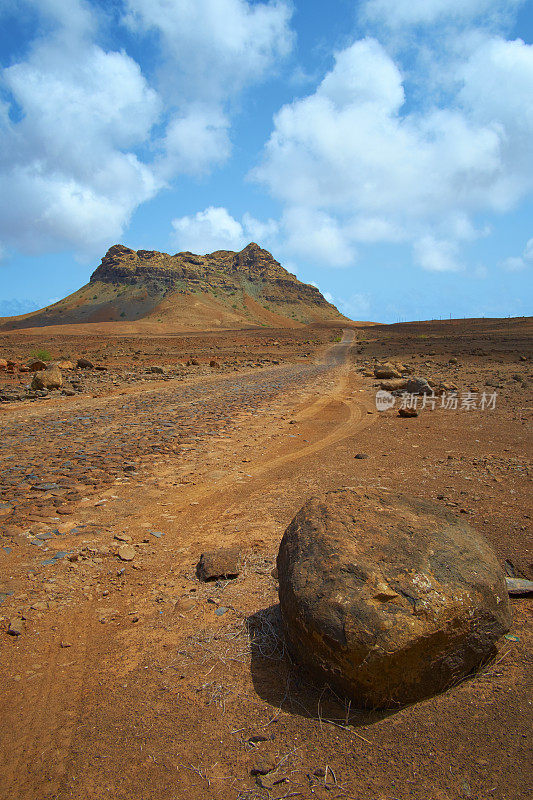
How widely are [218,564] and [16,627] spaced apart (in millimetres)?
1710

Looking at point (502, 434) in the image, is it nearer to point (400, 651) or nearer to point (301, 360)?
point (400, 651)

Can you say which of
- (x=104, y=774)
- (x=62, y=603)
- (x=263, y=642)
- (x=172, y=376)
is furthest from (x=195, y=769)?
(x=172, y=376)

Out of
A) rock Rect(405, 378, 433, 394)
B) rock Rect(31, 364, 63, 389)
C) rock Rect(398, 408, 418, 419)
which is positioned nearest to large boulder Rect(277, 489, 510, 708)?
rock Rect(398, 408, 418, 419)

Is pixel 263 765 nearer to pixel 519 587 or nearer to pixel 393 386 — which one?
pixel 519 587

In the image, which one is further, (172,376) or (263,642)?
(172,376)

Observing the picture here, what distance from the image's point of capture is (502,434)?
9.23 meters

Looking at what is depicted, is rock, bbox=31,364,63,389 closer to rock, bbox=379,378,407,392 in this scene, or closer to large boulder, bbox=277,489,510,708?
rock, bbox=379,378,407,392

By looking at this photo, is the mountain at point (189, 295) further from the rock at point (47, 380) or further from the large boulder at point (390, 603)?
the large boulder at point (390, 603)

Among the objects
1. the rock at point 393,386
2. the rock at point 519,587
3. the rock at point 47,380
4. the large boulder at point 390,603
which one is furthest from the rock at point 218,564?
the rock at point 47,380

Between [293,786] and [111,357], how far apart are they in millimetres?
27861

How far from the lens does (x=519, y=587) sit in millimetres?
3857

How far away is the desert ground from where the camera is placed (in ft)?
7.80

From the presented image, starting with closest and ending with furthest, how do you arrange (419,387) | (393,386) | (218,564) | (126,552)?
(218,564) < (126,552) < (419,387) < (393,386)

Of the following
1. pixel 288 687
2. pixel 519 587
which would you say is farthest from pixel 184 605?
pixel 519 587
